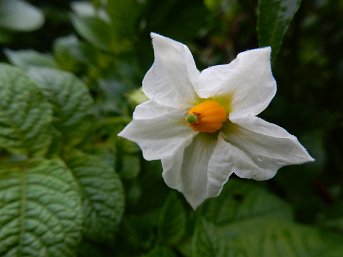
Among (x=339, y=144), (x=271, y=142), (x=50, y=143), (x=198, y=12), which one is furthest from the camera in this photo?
(x=339, y=144)

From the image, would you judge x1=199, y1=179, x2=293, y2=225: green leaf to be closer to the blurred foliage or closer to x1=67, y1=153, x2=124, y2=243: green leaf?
A: the blurred foliage

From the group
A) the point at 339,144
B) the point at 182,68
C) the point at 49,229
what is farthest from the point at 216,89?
the point at 339,144

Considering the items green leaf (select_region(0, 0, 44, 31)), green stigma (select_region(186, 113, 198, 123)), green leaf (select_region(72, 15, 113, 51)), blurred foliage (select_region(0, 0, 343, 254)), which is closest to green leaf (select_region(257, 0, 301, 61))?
blurred foliage (select_region(0, 0, 343, 254))

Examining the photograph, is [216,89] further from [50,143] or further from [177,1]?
[177,1]

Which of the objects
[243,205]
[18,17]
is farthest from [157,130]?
[18,17]

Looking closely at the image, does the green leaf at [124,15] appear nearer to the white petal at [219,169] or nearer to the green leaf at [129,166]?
the green leaf at [129,166]

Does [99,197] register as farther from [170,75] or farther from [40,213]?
[170,75]
